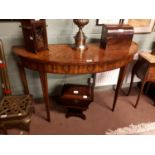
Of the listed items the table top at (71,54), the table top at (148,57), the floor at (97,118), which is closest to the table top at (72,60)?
the table top at (71,54)

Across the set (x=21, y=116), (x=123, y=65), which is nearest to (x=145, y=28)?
(x=123, y=65)

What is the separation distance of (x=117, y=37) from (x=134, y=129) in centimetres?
101

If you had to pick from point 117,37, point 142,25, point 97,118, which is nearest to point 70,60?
point 117,37

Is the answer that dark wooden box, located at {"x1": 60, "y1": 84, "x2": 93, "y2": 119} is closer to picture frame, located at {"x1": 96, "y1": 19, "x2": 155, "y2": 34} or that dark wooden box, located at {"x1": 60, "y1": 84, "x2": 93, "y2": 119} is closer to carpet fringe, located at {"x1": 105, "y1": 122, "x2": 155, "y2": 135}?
carpet fringe, located at {"x1": 105, "y1": 122, "x2": 155, "y2": 135}

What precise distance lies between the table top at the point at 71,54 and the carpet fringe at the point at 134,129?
80cm

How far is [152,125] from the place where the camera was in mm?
1938

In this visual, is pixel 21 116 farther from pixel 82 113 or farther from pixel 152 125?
pixel 152 125

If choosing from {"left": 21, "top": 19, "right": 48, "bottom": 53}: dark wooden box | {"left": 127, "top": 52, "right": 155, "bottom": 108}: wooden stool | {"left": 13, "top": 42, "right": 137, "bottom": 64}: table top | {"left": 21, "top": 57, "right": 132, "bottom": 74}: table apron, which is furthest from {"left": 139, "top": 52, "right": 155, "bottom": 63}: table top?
{"left": 21, "top": 19, "right": 48, "bottom": 53}: dark wooden box

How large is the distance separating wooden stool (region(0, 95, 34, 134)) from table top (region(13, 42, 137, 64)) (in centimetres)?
47

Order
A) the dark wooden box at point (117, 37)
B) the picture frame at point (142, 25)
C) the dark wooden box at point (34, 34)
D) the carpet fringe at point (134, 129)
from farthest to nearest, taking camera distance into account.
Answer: the picture frame at point (142, 25), the carpet fringe at point (134, 129), the dark wooden box at point (117, 37), the dark wooden box at point (34, 34)

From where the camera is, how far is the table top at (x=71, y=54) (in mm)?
1452

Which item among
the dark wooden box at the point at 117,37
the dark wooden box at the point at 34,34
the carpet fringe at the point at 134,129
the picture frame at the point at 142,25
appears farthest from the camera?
the picture frame at the point at 142,25

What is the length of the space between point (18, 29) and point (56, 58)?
55 centimetres

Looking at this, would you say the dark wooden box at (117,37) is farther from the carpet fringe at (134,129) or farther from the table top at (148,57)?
the carpet fringe at (134,129)
